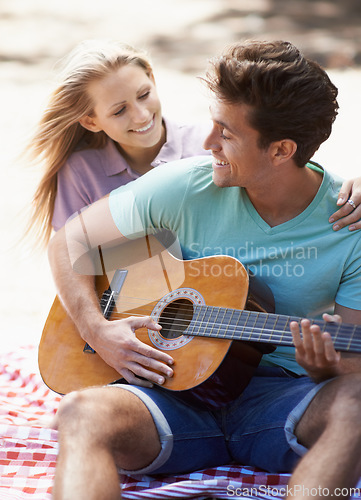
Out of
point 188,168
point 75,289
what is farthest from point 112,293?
point 188,168

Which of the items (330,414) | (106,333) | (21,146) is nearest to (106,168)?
(21,146)

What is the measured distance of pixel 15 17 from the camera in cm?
942

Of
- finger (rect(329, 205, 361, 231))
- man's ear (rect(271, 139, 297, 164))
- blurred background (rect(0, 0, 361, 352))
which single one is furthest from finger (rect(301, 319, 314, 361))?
blurred background (rect(0, 0, 361, 352))

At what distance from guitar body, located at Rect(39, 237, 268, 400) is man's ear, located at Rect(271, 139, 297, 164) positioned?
367mm

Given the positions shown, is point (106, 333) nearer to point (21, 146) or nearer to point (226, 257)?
point (226, 257)

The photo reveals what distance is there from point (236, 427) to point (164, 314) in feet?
1.40

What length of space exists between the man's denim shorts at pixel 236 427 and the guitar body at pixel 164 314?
0.10m

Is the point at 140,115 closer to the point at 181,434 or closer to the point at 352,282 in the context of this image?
the point at 352,282

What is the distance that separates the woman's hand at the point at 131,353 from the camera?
82.0 inches

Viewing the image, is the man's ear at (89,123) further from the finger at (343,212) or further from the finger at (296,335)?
the finger at (296,335)

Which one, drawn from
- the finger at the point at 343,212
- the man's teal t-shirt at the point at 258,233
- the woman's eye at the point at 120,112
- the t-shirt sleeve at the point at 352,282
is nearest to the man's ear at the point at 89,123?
the woman's eye at the point at 120,112

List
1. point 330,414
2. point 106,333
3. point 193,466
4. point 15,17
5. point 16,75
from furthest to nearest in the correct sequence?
point 15,17 → point 16,75 → point 106,333 → point 193,466 → point 330,414

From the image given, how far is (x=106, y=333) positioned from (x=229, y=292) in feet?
1.46

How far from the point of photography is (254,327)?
6.44ft
